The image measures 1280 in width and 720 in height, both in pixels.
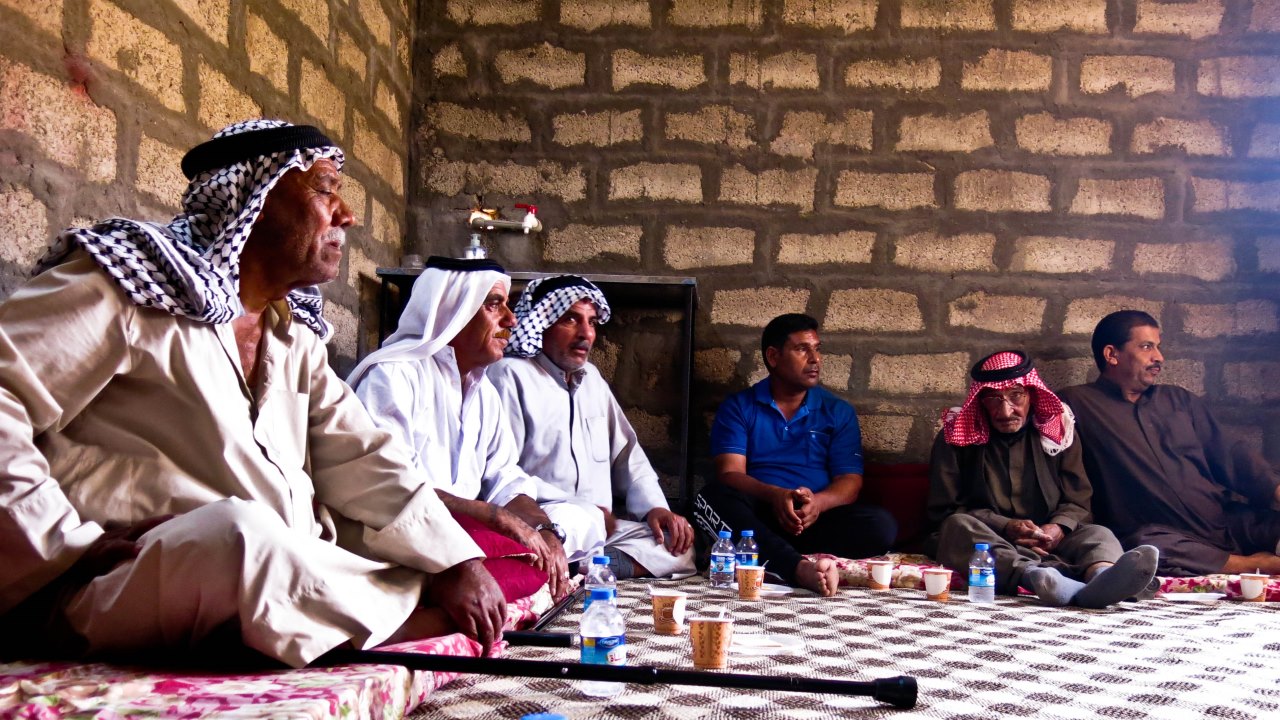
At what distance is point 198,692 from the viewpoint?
1.62m

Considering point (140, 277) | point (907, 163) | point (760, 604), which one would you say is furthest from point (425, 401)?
point (907, 163)

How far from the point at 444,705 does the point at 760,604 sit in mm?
1932

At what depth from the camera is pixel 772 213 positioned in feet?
18.9

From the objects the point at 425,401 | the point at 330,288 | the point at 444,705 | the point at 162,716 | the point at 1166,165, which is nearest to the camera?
the point at 162,716

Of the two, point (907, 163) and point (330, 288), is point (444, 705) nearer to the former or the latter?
point (330, 288)

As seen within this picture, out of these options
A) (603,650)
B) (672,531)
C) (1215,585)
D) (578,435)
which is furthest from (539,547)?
(1215,585)

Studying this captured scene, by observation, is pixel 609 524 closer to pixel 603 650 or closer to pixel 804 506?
pixel 804 506

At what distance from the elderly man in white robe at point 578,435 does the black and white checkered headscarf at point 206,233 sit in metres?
2.29

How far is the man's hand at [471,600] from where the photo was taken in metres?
2.22

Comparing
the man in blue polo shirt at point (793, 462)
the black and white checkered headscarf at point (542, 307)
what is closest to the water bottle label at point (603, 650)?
the man in blue polo shirt at point (793, 462)

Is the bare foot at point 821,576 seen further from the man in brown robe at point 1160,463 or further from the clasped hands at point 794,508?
the man in brown robe at point 1160,463

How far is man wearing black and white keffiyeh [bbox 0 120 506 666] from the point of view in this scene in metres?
1.77

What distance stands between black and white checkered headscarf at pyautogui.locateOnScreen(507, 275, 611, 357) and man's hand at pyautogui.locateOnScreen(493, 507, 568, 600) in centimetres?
154

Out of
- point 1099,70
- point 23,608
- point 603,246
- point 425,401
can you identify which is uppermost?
point 1099,70
